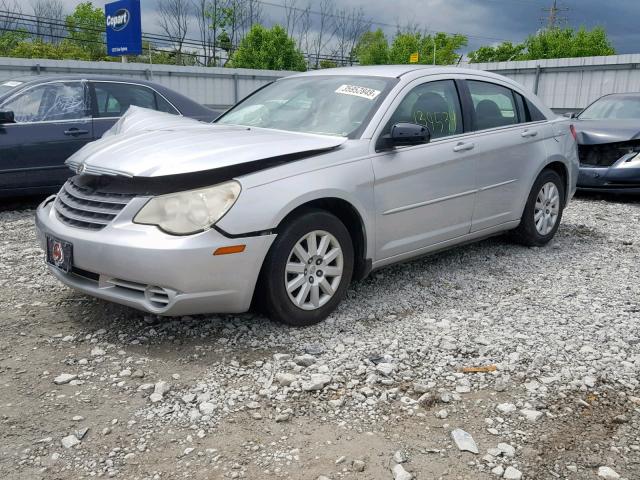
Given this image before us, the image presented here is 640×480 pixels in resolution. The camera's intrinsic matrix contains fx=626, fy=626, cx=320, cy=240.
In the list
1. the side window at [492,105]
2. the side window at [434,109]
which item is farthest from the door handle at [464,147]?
the side window at [492,105]

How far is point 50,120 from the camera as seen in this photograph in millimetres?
6812

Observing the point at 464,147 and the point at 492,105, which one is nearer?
the point at 464,147

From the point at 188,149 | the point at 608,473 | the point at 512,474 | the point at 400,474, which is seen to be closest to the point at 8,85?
the point at 188,149

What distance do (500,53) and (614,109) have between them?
236 ft

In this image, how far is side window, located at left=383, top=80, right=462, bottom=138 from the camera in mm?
4402

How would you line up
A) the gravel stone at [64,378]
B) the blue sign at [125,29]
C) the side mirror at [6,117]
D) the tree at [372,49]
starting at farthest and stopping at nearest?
1. the tree at [372,49]
2. the blue sign at [125,29]
3. the side mirror at [6,117]
4. the gravel stone at [64,378]

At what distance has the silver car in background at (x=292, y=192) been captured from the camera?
10.9 ft

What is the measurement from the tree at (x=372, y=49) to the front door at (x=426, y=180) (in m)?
54.9

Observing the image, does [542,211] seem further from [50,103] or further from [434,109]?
[50,103]

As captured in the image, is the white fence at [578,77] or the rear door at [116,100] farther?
the white fence at [578,77]

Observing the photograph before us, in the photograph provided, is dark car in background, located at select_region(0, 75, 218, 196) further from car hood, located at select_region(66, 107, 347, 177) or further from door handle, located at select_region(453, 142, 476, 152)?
Answer: door handle, located at select_region(453, 142, 476, 152)

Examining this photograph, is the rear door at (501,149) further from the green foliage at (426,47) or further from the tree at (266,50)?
the green foliage at (426,47)

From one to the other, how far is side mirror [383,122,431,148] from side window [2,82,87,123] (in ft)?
14.3

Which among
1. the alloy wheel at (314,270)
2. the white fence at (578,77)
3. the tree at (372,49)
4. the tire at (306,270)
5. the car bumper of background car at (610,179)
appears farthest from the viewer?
the tree at (372,49)
